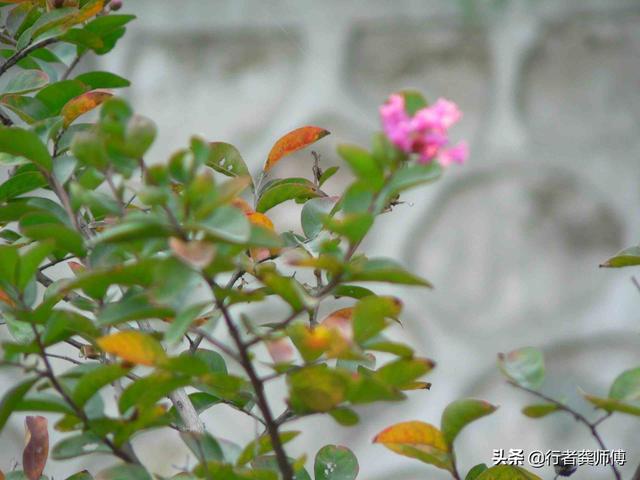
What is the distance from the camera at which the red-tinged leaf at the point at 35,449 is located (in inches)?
22.1

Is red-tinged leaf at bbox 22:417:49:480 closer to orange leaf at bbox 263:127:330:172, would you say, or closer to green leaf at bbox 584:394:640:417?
orange leaf at bbox 263:127:330:172

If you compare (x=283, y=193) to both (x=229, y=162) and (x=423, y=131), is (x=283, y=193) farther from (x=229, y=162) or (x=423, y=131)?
(x=423, y=131)

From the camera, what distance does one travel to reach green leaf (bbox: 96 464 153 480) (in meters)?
0.42

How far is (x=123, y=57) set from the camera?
4.44 ft

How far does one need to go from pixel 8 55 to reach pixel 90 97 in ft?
0.46

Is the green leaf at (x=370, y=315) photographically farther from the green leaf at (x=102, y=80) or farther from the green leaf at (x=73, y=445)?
→ the green leaf at (x=102, y=80)

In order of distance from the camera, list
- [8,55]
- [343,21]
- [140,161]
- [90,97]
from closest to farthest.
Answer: [140,161]
[90,97]
[8,55]
[343,21]

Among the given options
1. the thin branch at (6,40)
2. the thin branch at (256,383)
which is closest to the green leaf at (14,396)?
the thin branch at (256,383)

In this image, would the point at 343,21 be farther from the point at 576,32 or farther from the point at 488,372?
the point at 488,372

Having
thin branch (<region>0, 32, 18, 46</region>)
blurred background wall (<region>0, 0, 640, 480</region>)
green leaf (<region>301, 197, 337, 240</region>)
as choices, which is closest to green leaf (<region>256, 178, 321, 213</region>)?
green leaf (<region>301, 197, 337, 240</region>)

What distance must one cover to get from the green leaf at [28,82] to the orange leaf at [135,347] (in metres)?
0.25

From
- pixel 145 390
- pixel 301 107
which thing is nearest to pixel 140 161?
pixel 145 390

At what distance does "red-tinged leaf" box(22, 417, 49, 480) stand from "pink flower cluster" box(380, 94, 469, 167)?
33 centimetres

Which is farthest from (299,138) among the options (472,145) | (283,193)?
(472,145)
